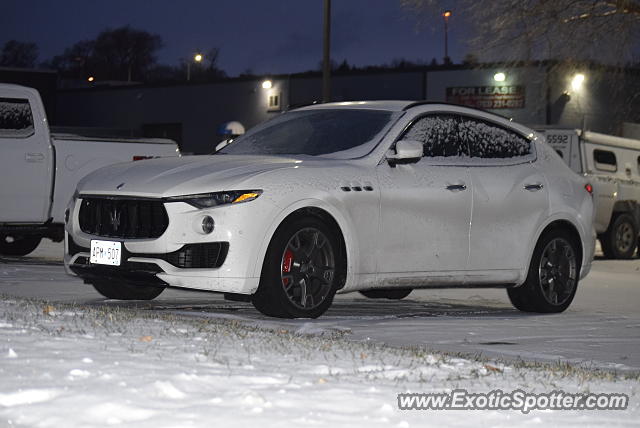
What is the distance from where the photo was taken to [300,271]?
924 cm

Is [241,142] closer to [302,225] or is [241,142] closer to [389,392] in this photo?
[302,225]

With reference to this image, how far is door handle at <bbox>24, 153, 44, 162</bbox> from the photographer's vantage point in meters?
14.8

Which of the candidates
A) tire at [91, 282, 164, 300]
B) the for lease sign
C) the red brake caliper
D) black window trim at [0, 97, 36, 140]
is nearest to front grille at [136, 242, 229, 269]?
the red brake caliper

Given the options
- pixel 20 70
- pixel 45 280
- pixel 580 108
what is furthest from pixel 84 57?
pixel 45 280

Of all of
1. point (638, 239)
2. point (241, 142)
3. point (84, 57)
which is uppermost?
point (84, 57)

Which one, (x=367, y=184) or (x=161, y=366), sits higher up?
(x=367, y=184)

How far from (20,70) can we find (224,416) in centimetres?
6721

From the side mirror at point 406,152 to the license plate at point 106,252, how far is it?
6.98 ft

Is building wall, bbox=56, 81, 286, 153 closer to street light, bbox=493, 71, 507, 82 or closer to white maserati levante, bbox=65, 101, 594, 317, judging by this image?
street light, bbox=493, 71, 507, 82

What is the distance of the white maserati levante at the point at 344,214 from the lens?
29.5 ft

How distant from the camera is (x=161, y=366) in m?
6.22

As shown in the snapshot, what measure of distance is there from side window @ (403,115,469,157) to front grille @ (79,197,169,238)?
2194 mm

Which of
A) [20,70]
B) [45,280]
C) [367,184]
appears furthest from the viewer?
[20,70]

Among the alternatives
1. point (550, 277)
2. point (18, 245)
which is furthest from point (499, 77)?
point (550, 277)
